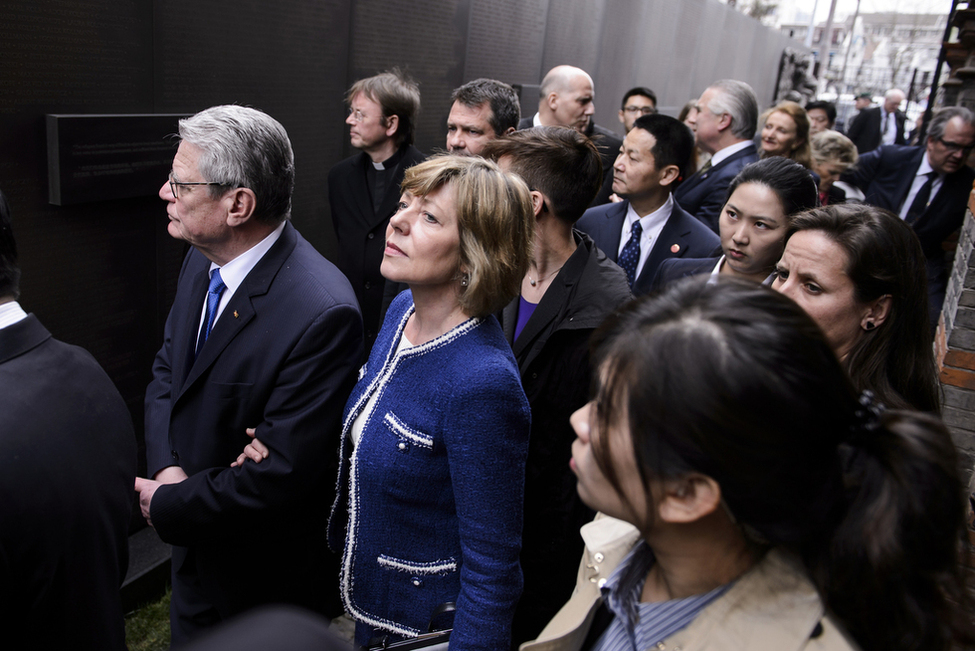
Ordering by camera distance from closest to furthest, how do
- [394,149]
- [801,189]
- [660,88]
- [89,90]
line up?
[89,90] → [801,189] → [394,149] → [660,88]

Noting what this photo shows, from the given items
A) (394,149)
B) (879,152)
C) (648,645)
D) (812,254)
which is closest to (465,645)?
(648,645)

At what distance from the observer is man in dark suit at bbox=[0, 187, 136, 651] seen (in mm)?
1410

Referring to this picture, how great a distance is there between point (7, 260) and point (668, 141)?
3278 millimetres

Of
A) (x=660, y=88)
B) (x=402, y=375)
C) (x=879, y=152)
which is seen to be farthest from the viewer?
(x=660, y=88)

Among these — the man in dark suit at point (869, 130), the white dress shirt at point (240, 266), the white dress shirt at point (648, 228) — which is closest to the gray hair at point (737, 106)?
the white dress shirt at point (648, 228)

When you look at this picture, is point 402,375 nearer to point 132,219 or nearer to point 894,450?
point 894,450

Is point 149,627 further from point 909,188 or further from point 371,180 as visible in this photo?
point 909,188

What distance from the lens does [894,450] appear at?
1011 mm

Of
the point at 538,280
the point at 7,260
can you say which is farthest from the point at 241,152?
the point at 538,280

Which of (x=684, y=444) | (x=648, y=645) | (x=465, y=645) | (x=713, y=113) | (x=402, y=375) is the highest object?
(x=713, y=113)

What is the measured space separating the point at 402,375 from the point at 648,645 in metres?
0.92

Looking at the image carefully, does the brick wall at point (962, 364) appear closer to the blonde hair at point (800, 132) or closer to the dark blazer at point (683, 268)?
→ the dark blazer at point (683, 268)

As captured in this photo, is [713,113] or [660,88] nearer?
[713,113]

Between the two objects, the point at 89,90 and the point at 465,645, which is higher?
the point at 89,90
